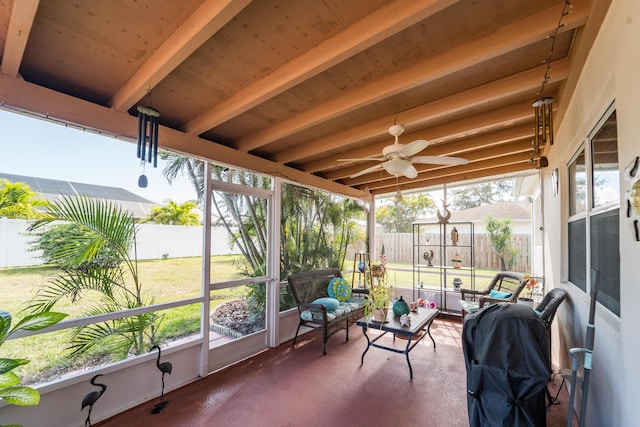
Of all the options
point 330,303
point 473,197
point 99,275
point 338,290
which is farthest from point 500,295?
point 473,197

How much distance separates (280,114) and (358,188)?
11.1 feet

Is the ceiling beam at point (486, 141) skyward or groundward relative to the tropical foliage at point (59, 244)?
skyward

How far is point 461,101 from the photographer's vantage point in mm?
2449

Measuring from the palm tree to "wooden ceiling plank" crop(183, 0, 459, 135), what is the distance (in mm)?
1043

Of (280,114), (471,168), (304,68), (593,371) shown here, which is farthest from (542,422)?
(471,168)

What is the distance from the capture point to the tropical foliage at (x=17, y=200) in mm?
1961

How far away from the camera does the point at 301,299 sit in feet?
12.8

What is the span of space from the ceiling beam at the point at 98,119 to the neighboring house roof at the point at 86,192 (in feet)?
0.89

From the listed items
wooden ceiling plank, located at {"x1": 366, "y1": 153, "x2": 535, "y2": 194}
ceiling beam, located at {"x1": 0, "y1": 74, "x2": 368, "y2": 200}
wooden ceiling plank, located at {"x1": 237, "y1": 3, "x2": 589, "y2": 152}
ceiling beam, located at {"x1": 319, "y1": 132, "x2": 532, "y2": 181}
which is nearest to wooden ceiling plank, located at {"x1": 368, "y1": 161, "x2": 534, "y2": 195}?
wooden ceiling plank, located at {"x1": 366, "y1": 153, "x2": 535, "y2": 194}

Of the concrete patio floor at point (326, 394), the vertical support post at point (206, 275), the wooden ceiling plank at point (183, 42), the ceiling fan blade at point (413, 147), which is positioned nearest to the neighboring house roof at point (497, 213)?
the concrete patio floor at point (326, 394)

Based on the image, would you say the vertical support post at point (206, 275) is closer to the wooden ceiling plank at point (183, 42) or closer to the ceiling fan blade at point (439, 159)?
the wooden ceiling plank at point (183, 42)

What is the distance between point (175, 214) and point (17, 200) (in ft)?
3.73

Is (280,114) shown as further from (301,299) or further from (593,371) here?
(593,371)

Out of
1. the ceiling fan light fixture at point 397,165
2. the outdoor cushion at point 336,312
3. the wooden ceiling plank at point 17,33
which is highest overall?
the wooden ceiling plank at point 17,33
